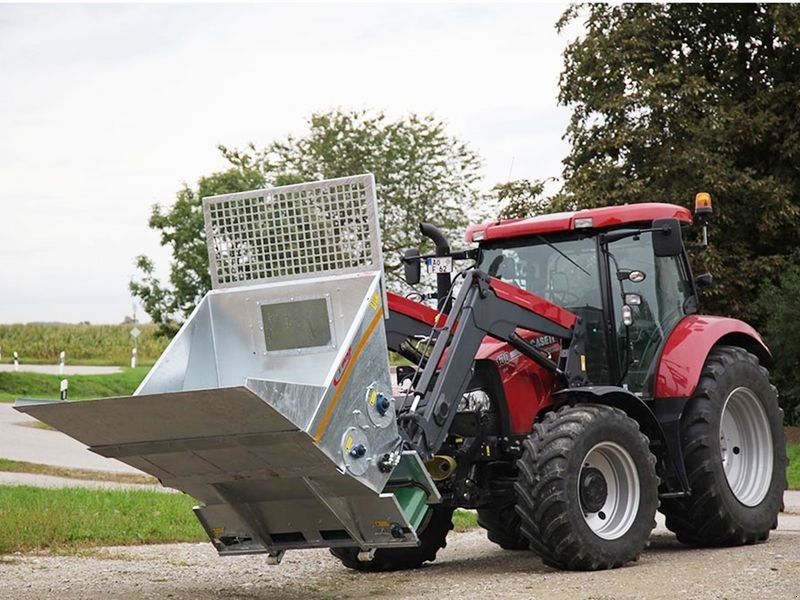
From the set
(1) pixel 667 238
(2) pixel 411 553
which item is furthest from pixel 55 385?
(1) pixel 667 238

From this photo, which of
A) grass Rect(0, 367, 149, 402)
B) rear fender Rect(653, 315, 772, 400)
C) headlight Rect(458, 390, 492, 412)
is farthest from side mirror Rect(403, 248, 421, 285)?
grass Rect(0, 367, 149, 402)

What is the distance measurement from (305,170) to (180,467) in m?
35.5

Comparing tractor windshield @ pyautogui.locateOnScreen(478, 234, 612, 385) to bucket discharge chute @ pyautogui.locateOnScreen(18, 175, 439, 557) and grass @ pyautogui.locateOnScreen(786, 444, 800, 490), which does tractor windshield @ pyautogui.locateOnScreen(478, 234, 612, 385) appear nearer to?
bucket discharge chute @ pyautogui.locateOnScreen(18, 175, 439, 557)

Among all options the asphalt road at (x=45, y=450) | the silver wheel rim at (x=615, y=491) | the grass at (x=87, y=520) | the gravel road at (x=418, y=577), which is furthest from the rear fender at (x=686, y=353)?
the asphalt road at (x=45, y=450)

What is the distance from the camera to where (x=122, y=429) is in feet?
25.6

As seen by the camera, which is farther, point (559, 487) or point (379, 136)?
point (379, 136)

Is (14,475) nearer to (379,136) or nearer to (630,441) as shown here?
(630,441)

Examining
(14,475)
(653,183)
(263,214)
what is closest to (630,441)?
(263,214)

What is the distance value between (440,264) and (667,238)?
5.99 feet

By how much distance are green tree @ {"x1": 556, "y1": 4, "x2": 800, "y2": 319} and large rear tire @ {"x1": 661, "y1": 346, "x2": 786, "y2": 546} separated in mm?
13867

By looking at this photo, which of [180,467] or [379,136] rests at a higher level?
[379,136]

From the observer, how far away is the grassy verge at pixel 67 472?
21.0 meters

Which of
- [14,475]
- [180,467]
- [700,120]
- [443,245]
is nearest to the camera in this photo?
[180,467]

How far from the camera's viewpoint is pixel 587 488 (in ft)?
31.3
